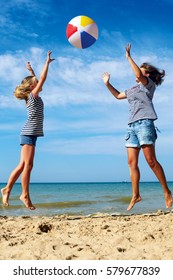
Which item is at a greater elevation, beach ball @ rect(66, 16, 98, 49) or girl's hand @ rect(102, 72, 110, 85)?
beach ball @ rect(66, 16, 98, 49)

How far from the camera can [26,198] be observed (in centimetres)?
628

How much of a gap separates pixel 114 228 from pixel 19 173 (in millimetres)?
1941

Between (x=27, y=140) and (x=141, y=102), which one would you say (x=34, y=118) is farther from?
(x=141, y=102)

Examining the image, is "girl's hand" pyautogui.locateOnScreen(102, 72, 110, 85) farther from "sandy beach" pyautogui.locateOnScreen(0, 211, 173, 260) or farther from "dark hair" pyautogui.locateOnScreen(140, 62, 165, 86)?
"sandy beach" pyautogui.locateOnScreen(0, 211, 173, 260)

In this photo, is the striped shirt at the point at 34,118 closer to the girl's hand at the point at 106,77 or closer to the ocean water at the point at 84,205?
the girl's hand at the point at 106,77

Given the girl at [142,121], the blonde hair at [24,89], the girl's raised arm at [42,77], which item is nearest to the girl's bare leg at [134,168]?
the girl at [142,121]

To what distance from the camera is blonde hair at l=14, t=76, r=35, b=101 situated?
640 cm

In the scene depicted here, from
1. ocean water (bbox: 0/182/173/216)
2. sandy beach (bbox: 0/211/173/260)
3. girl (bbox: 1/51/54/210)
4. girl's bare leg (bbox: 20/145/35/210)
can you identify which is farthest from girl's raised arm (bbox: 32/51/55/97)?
ocean water (bbox: 0/182/173/216)

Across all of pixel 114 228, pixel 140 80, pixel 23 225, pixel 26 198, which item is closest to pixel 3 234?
pixel 23 225

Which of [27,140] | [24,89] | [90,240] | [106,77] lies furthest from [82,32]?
[90,240]

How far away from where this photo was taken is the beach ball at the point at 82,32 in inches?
263

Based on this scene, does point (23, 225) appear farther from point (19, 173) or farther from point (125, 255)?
point (125, 255)

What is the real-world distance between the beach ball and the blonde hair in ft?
3.45

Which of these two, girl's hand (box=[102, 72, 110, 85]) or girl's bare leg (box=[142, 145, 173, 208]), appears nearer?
girl's bare leg (box=[142, 145, 173, 208])
